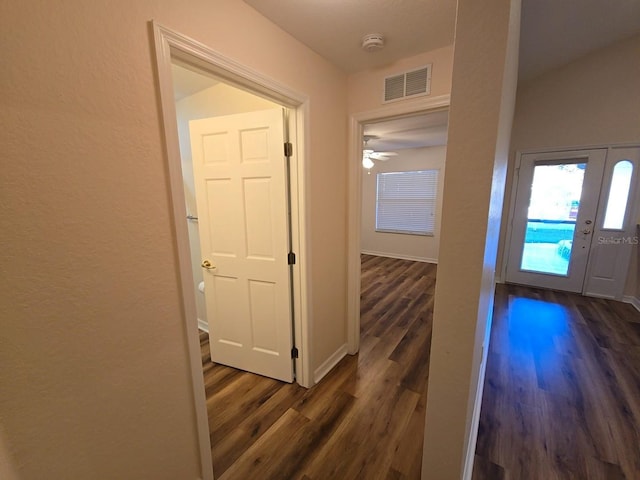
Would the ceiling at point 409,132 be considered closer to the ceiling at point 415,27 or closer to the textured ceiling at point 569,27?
the ceiling at point 415,27

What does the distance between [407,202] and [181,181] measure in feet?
17.8

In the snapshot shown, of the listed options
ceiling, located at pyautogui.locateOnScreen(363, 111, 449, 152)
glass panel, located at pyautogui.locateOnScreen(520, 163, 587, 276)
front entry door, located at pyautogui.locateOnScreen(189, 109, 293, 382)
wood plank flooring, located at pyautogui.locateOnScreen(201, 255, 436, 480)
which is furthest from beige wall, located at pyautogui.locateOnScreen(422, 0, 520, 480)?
glass panel, located at pyautogui.locateOnScreen(520, 163, 587, 276)

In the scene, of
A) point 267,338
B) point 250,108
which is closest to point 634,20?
point 250,108

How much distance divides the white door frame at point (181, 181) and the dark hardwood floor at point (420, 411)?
32 centimetres

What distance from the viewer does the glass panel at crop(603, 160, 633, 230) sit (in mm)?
3281

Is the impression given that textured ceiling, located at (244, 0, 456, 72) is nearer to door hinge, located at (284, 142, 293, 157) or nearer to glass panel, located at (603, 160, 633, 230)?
door hinge, located at (284, 142, 293, 157)

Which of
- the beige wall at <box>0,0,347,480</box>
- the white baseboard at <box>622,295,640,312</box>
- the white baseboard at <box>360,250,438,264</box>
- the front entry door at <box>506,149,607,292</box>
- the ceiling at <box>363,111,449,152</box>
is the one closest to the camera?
the beige wall at <box>0,0,347,480</box>

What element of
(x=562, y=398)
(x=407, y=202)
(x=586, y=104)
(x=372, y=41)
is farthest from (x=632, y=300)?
(x=372, y=41)

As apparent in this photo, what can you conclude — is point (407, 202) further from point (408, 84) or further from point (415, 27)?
point (415, 27)

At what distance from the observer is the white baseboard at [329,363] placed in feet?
6.92

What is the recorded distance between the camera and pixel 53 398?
82cm

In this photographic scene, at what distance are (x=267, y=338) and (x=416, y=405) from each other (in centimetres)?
120

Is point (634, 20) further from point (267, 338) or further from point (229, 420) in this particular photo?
point (229, 420)

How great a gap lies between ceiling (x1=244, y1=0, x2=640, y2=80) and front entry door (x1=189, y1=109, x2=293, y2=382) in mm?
517
